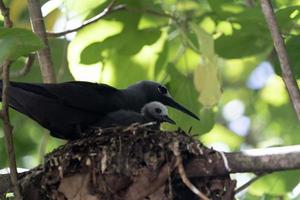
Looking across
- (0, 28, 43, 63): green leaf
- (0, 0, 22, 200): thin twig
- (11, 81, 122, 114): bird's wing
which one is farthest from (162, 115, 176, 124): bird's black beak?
(0, 28, 43, 63): green leaf

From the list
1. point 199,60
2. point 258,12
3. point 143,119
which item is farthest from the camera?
point 199,60

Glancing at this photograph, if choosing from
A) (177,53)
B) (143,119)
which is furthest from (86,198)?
(177,53)

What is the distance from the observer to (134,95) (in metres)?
5.57

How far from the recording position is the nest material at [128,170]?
13.3 feet

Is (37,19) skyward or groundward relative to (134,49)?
skyward

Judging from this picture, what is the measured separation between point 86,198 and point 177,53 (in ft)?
5.79

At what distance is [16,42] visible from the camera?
141 inches

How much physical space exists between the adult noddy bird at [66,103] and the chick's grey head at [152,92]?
38cm

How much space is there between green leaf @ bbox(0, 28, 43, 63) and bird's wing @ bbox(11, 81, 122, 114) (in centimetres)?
93

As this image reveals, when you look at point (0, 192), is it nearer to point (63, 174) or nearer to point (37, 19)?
point (63, 174)

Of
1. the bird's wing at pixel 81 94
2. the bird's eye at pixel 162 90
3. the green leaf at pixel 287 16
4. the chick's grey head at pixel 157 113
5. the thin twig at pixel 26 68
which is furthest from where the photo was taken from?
the bird's eye at pixel 162 90

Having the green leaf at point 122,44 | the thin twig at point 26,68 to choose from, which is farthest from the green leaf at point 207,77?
the thin twig at point 26,68

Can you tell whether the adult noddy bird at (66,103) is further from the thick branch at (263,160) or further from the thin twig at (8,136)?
the thick branch at (263,160)

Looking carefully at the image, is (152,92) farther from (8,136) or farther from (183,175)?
(8,136)
